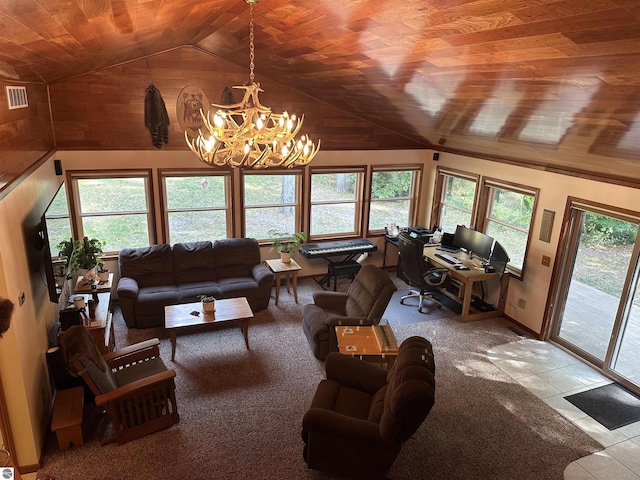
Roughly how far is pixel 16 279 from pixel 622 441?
5242mm

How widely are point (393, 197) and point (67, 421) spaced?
5.81 meters

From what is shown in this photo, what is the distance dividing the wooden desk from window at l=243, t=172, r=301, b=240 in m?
2.24

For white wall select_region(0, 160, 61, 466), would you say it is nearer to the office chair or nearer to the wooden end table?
the wooden end table

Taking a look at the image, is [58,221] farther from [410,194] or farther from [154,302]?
[410,194]

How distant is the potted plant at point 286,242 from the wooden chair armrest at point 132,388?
9.76 ft

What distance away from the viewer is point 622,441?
3.96 metres

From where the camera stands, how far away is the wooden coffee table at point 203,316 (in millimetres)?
4824

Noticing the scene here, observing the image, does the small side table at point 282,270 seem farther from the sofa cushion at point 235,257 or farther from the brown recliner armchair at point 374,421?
the brown recliner armchair at point 374,421

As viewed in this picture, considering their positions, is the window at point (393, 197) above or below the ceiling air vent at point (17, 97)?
below

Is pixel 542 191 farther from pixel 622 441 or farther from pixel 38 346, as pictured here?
pixel 38 346

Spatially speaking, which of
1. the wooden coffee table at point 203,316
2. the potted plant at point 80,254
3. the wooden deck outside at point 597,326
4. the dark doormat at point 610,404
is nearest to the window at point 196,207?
the potted plant at point 80,254

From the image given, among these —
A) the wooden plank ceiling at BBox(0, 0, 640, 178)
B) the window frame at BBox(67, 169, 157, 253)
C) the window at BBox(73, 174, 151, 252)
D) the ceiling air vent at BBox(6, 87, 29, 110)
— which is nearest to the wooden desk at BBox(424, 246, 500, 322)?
the wooden plank ceiling at BBox(0, 0, 640, 178)

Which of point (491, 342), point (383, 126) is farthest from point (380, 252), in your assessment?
point (491, 342)

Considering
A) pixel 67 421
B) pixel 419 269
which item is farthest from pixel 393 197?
pixel 67 421
